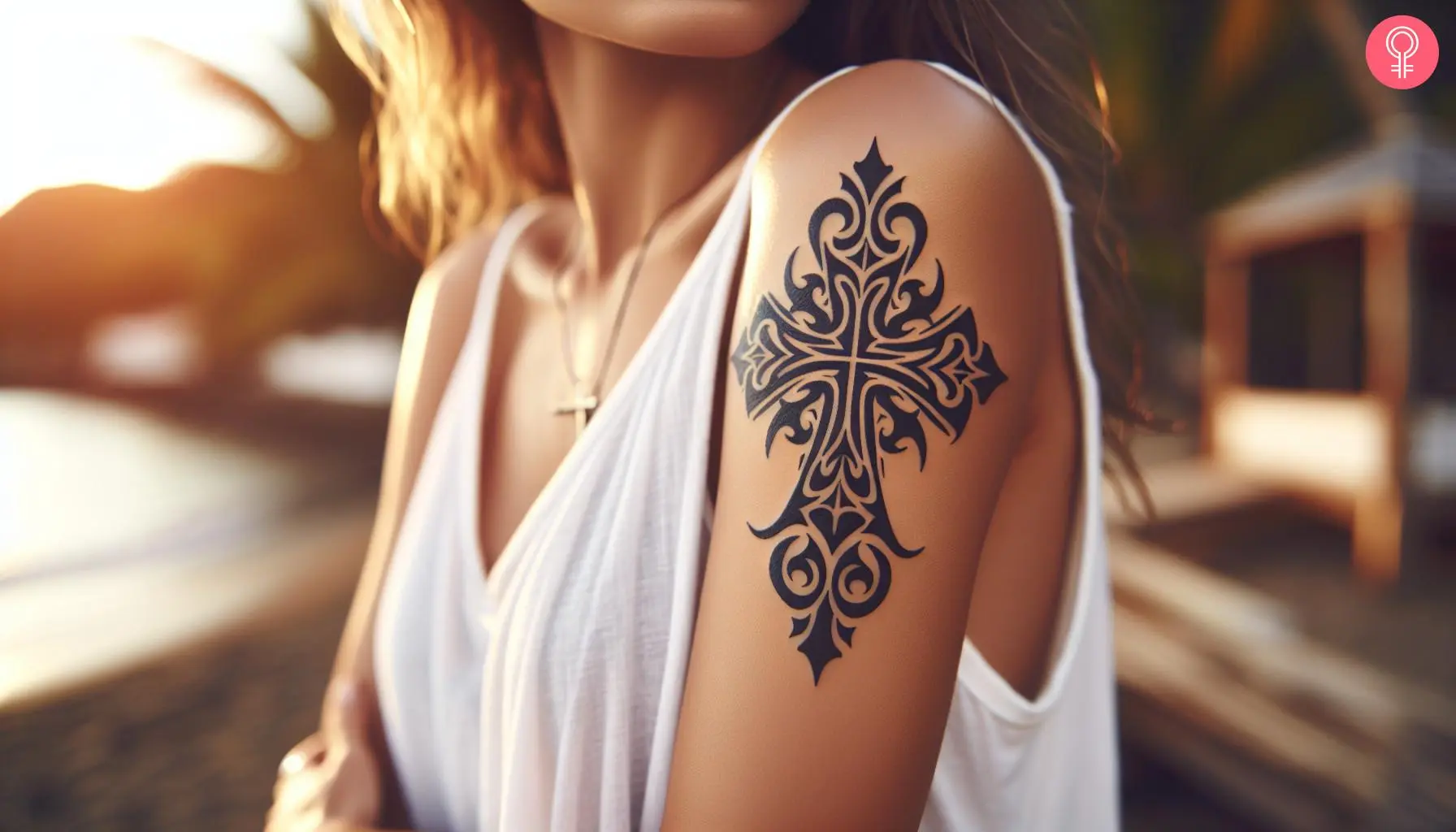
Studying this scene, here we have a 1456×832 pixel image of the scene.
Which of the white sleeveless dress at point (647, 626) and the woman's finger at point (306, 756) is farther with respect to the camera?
the woman's finger at point (306, 756)

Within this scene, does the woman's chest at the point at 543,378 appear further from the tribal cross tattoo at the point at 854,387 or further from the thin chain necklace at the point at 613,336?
the tribal cross tattoo at the point at 854,387

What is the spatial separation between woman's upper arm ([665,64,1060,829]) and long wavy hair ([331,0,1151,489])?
6.0 inches

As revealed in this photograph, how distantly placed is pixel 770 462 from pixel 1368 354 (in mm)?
7091

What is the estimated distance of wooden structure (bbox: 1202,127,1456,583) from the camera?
5980mm

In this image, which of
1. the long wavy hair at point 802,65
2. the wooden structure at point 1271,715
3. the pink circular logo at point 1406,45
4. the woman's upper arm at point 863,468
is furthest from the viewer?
the pink circular logo at point 1406,45

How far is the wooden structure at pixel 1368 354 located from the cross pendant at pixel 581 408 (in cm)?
665

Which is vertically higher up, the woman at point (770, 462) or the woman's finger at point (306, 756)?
the woman at point (770, 462)

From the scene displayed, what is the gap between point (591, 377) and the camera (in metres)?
1.03

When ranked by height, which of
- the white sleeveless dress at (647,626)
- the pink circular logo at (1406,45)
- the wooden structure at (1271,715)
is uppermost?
the pink circular logo at (1406,45)

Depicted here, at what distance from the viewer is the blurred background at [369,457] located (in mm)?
3102

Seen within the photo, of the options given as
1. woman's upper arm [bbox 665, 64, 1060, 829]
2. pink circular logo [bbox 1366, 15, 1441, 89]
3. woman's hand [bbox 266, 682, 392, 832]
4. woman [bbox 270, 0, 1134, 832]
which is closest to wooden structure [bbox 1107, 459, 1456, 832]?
pink circular logo [bbox 1366, 15, 1441, 89]

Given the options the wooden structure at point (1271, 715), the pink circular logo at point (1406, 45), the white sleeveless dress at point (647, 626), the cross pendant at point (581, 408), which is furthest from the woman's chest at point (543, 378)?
the pink circular logo at point (1406, 45)

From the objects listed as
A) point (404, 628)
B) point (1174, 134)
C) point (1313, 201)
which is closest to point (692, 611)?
point (404, 628)

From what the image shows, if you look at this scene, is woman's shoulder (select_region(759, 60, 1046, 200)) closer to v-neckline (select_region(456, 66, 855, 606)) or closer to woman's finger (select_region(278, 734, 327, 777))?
v-neckline (select_region(456, 66, 855, 606))
